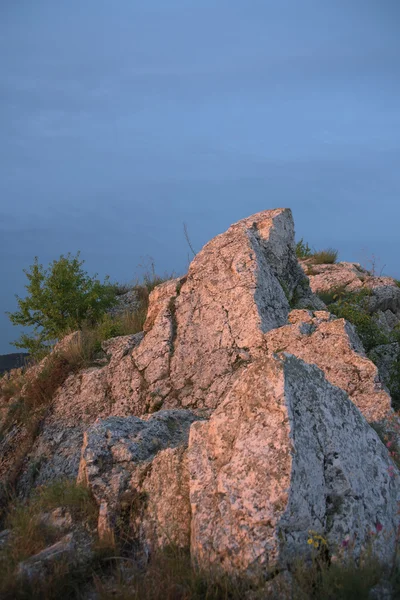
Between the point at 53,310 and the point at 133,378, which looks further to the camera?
the point at 53,310

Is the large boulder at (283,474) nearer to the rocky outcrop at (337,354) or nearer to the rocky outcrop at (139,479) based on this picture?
the rocky outcrop at (139,479)

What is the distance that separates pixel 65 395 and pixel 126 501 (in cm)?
417

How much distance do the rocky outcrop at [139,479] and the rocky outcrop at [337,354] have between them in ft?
7.76

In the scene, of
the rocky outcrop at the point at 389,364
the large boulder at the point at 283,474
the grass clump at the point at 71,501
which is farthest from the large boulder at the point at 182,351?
the large boulder at the point at 283,474

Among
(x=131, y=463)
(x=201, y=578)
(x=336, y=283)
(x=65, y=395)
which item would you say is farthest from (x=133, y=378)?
(x=336, y=283)

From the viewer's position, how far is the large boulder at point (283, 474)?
15.0 ft

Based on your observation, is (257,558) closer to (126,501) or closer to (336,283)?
(126,501)

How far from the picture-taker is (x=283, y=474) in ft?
15.4

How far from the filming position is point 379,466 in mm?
5441

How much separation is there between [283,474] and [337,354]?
364 centimetres

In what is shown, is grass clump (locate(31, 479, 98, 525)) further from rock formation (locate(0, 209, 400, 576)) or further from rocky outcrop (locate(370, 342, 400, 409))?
rocky outcrop (locate(370, 342, 400, 409))

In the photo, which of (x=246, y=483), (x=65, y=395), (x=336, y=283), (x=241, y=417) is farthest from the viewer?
(x=336, y=283)

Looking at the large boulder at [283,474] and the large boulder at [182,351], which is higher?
the large boulder at [182,351]

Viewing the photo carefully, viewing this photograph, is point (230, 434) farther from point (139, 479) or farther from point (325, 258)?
point (325, 258)
